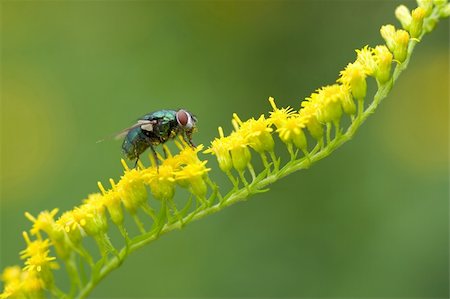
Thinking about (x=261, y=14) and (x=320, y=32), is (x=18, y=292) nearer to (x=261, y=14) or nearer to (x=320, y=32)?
(x=320, y=32)

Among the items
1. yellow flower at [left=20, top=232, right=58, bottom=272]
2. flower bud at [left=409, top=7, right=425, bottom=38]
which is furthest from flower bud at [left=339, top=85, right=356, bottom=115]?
yellow flower at [left=20, top=232, right=58, bottom=272]

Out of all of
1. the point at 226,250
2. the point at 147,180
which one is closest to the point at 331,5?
the point at 226,250

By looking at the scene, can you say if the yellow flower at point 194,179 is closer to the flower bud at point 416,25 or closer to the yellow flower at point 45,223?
the yellow flower at point 45,223

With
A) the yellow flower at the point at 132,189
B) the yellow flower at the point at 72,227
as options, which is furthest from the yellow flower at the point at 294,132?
the yellow flower at the point at 72,227

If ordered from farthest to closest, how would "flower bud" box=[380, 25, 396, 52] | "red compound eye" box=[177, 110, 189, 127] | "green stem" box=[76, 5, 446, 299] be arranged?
"red compound eye" box=[177, 110, 189, 127] → "flower bud" box=[380, 25, 396, 52] → "green stem" box=[76, 5, 446, 299]

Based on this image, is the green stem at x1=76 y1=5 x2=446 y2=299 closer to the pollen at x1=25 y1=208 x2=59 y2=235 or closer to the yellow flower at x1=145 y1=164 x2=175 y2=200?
the yellow flower at x1=145 y1=164 x2=175 y2=200
